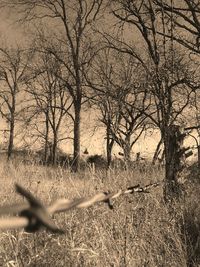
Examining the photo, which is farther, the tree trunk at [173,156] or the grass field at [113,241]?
the tree trunk at [173,156]

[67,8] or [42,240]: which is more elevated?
[67,8]

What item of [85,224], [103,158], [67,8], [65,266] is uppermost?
[67,8]

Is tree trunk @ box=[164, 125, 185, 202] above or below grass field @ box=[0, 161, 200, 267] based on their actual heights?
above

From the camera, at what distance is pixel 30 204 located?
102 cm

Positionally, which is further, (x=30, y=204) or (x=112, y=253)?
(x=112, y=253)

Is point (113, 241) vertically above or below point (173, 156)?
below

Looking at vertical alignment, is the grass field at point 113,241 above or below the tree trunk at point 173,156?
below

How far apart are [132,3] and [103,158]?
28731 millimetres

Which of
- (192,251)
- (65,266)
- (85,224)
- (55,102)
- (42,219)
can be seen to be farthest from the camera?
(55,102)

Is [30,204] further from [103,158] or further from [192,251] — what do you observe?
[103,158]

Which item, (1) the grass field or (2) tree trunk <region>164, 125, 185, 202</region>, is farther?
(2) tree trunk <region>164, 125, 185, 202</region>

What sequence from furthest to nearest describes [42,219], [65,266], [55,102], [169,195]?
[55,102], [169,195], [65,266], [42,219]

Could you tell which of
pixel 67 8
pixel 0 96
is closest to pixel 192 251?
pixel 67 8

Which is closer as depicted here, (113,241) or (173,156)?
(113,241)
